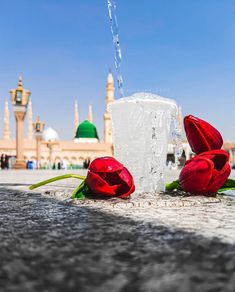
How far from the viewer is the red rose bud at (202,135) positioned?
1896 mm

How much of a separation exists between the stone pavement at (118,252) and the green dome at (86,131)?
4953cm

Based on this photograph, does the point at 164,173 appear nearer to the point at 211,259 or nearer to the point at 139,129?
the point at 139,129

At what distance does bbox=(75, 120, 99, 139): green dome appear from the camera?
50.6 metres

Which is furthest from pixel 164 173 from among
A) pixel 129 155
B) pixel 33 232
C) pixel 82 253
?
pixel 82 253

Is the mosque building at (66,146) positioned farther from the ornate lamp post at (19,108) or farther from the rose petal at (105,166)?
the rose petal at (105,166)

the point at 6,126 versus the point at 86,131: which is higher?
the point at 6,126

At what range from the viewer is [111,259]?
64 centimetres

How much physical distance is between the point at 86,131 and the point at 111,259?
5058 cm

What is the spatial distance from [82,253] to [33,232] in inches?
11.5

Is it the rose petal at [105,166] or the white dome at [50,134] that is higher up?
the white dome at [50,134]

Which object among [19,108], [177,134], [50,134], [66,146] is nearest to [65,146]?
[66,146]

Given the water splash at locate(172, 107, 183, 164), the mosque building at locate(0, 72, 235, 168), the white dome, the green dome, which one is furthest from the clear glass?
the green dome

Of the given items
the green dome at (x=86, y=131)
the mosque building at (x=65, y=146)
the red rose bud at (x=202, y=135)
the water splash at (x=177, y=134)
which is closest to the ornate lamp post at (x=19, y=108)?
the mosque building at (x=65, y=146)

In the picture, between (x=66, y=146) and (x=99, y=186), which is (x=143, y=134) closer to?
(x=99, y=186)
